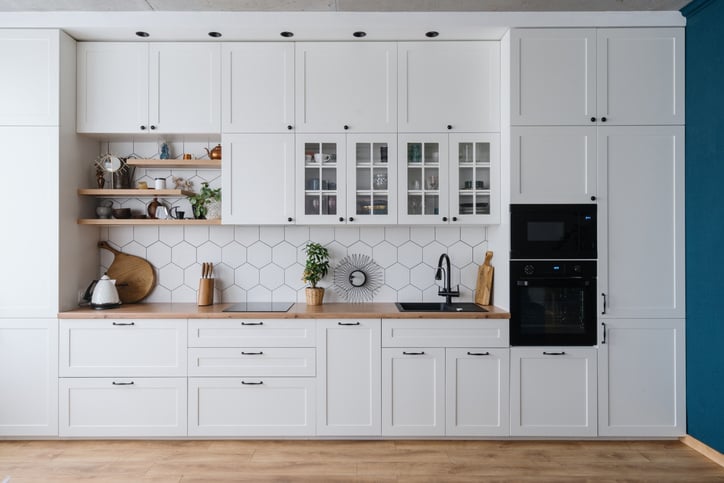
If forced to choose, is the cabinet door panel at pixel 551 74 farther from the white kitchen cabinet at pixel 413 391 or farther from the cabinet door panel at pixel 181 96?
the cabinet door panel at pixel 181 96

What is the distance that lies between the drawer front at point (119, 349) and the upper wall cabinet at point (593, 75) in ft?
8.71

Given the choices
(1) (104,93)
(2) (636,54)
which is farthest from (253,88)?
(2) (636,54)

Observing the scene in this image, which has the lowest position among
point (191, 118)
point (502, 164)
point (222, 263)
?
point (222, 263)

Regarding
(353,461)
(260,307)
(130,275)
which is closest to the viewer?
(353,461)

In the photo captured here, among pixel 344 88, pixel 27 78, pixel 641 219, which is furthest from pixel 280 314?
pixel 641 219

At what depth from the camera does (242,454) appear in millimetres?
2842

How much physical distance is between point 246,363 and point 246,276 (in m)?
A: 0.77

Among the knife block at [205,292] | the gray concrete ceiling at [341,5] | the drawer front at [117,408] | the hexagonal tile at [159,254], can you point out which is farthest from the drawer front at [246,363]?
the gray concrete ceiling at [341,5]

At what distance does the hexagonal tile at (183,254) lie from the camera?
11.5ft

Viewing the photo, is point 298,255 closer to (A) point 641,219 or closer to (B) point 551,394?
(B) point 551,394

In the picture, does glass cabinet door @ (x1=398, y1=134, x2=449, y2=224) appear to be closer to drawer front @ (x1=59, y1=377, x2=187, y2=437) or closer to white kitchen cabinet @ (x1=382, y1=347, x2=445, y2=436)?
white kitchen cabinet @ (x1=382, y1=347, x2=445, y2=436)

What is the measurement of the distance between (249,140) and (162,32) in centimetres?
89

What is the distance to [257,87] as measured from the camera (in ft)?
10.4

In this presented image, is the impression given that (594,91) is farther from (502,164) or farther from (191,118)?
(191,118)
